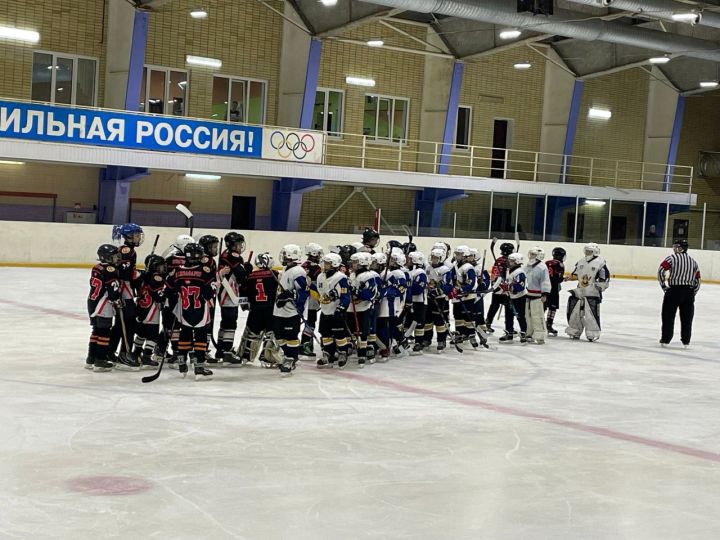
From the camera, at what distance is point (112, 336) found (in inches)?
407

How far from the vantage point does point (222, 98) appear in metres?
29.4

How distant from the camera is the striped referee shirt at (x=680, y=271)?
1434 cm

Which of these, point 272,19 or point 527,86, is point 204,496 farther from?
point 527,86

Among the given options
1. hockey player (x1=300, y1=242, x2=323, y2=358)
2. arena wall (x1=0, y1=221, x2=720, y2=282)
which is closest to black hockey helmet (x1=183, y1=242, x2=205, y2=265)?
hockey player (x1=300, y1=242, x2=323, y2=358)

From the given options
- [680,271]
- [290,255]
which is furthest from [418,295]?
[680,271]

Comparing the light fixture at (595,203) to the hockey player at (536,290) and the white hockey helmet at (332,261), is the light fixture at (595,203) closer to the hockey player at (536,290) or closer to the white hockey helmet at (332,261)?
the hockey player at (536,290)

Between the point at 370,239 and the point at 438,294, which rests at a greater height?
the point at 370,239

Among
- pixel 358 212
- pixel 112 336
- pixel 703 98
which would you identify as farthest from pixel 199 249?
pixel 703 98

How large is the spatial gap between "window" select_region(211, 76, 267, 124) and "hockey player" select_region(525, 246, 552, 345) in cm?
1679

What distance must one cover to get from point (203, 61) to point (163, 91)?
150 centimetres

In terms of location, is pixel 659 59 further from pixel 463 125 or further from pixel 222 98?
pixel 222 98

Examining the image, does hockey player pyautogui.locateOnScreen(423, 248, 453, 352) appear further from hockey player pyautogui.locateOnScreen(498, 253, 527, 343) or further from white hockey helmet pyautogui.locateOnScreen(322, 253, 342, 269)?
white hockey helmet pyautogui.locateOnScreen(322, 253, 342, 269)

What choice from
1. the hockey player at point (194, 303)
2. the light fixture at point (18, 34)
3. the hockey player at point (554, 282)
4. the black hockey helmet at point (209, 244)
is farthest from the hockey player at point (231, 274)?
the light fixture at point (18, 34)

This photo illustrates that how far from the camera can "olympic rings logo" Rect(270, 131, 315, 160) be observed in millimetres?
26547
